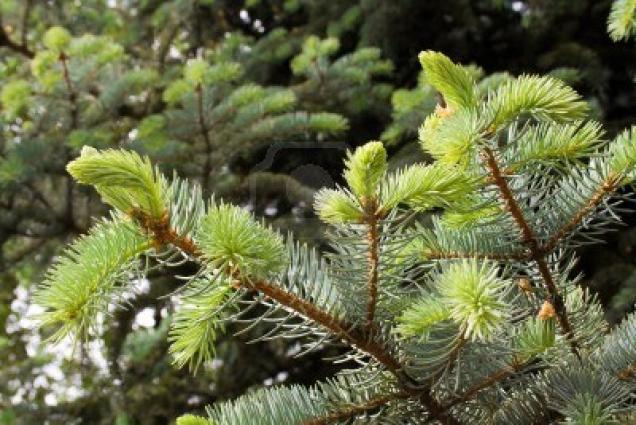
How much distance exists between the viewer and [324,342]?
0.74 meters

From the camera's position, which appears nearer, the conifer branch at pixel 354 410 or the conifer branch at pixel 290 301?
the conifer branch at pixel 290 301

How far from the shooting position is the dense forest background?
252 centimetres

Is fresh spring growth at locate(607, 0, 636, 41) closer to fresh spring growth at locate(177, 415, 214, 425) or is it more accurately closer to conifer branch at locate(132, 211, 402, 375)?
conifer branch at locate(132, 211, 402, 375)

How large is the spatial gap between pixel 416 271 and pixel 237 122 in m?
1.80

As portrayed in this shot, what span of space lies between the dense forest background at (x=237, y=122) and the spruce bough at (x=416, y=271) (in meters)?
1.17

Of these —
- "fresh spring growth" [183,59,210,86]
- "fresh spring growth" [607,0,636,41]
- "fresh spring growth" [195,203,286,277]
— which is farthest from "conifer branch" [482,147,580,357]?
"fresh spring growth" [183,59,210,86]

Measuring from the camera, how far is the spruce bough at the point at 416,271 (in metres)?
0.64

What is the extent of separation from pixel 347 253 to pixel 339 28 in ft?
9.09

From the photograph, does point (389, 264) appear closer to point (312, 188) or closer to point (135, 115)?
point (312, 188)

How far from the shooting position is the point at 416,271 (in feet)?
2.80

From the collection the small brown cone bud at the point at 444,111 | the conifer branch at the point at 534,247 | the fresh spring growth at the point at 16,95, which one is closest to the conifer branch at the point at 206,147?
the fresh spring growth at the point at 16,95

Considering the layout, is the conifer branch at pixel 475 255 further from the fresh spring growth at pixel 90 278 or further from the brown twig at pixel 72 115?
the brown twig at pixel 72 115

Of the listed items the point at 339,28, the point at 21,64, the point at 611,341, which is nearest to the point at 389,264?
the point at 611,341

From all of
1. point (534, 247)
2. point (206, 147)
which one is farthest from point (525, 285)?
point (206, 147)
